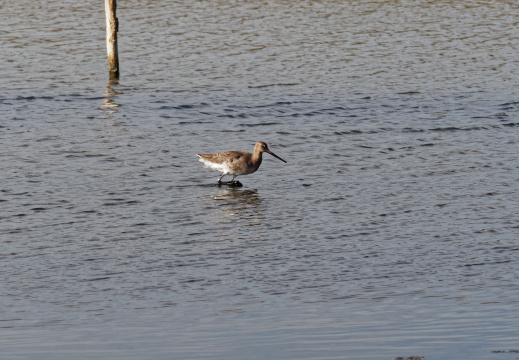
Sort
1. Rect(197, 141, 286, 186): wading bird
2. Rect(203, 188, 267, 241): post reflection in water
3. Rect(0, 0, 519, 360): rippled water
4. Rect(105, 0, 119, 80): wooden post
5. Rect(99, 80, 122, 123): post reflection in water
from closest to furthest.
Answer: Rect(0, 0, 519, 360): rippled water, Rect(203, 188, 267, 241): post reflection in water, Rect(197, 141, 286, 186): wading bird, Rect(99, 80, 122, 123): post reflection in water, Rect(105, 0, 119, 80): wooden post

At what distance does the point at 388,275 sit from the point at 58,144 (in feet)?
39.0

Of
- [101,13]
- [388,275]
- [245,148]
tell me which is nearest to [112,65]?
[245,148]

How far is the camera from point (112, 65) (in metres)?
31.3

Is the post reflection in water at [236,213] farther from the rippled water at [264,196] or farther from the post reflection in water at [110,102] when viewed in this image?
the post reflection in water at [110,102]

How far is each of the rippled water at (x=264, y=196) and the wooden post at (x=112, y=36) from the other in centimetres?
49

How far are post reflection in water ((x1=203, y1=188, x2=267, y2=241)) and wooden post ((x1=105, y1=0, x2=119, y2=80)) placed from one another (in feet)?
41.6

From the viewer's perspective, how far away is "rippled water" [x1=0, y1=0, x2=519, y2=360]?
10.7 metres

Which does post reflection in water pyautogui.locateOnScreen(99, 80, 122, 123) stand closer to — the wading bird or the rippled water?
the rippled water

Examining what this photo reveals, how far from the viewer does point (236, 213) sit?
56.5 feet

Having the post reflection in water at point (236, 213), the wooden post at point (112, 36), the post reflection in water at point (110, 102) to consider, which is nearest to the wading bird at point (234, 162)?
the post reflection in water at point (236, 213)

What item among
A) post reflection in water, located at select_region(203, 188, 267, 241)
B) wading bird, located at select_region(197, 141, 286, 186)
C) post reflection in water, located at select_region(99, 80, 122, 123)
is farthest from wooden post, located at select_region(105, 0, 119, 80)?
post reflection in water, located at select_region(203, 188, 267, 241)

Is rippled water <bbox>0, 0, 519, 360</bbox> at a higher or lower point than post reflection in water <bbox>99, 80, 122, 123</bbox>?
higher

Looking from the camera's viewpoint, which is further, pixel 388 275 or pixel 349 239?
pixel 349 239

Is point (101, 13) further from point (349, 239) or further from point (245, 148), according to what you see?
point (349, 239)
